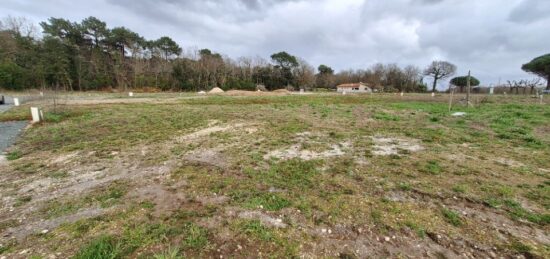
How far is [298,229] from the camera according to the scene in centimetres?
271

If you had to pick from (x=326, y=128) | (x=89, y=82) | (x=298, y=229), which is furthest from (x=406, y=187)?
(x=89, y=82)

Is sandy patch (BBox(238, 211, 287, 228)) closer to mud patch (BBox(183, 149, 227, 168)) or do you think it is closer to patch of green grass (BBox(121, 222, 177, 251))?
patch of green grass (BBox(121, 222, 177, 251))

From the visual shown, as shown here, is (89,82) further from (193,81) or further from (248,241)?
(248,241)

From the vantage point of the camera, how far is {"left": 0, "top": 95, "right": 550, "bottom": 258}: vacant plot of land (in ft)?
8.09

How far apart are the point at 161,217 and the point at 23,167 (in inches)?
177

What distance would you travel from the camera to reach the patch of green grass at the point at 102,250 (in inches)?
88.7

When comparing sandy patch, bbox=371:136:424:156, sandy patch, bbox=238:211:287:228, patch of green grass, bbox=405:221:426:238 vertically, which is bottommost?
patch of green grass, bbox=405:221:426:238

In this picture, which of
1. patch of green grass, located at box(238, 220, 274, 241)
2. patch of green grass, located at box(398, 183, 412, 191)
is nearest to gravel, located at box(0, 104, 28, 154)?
patch of green grass, located at box(238, 220, 274, 241)

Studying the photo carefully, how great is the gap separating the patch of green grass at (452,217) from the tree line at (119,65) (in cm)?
4712

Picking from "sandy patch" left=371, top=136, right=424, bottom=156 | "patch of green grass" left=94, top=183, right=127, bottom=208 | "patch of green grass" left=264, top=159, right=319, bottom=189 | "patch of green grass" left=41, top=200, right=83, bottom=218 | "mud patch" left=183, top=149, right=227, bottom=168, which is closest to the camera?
"patch of green grass" left=41, top=200, right=83, bottom=218

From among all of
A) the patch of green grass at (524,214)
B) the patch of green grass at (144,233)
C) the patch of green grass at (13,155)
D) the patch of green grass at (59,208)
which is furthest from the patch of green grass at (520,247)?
the patch of green grass at (13,155)

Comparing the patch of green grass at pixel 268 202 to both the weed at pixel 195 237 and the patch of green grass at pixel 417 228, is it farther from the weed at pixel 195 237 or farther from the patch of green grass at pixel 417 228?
the patch of green grass at pixel 417 228

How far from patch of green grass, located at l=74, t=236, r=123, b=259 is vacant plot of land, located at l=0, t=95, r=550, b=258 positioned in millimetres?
14

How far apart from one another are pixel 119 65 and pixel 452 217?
60.5 m
